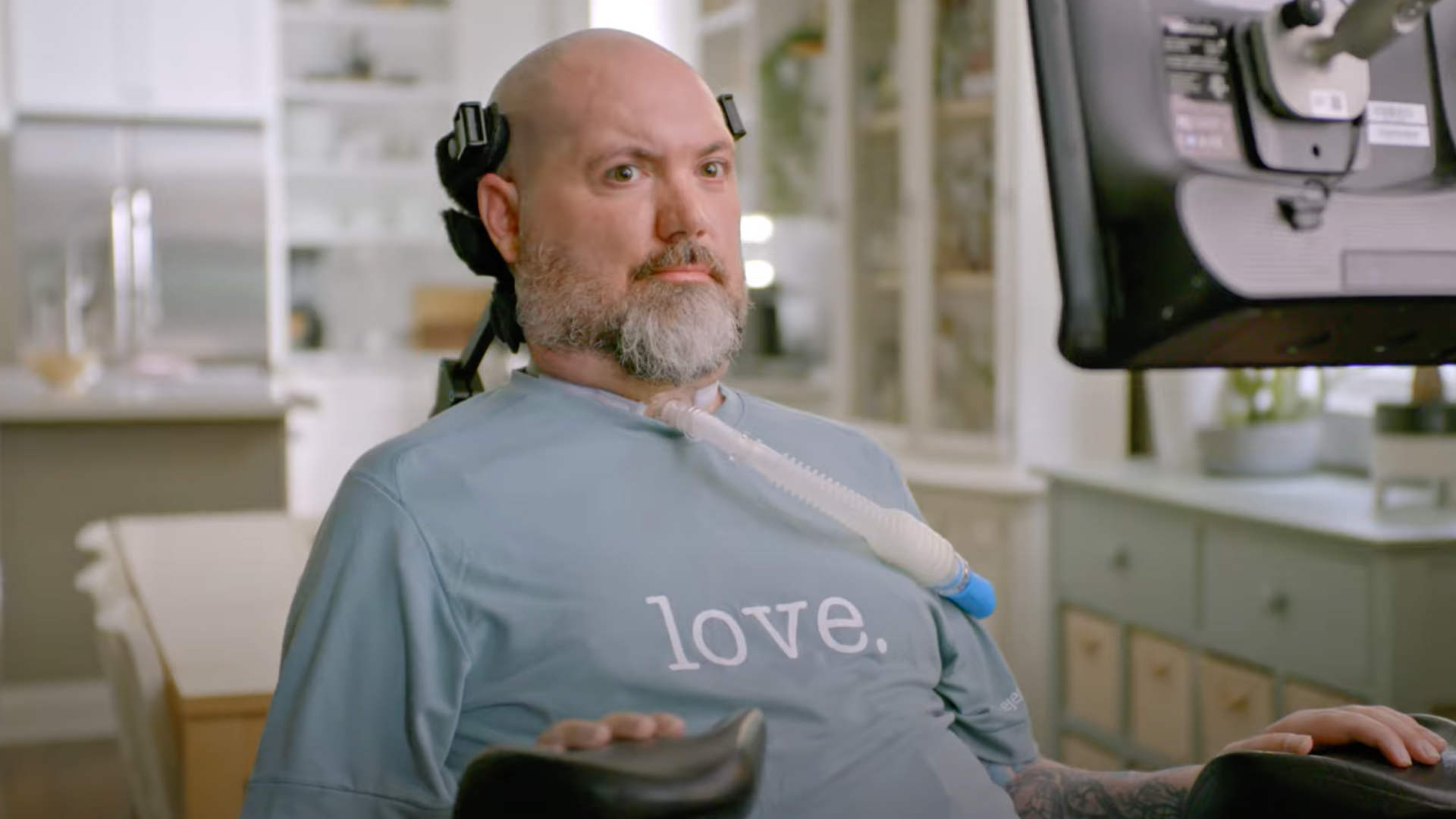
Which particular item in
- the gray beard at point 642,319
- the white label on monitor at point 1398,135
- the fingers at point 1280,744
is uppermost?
the white label on monitor at point 1398,135

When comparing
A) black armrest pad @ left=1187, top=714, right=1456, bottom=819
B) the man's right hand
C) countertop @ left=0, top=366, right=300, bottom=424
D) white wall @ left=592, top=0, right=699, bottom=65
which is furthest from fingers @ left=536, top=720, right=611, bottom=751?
white wall @ left=592, top=0, right=699, bottom=65

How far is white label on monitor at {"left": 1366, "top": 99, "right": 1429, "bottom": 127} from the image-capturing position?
942mm

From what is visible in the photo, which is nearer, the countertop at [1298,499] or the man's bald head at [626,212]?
the man's bald head at [626,212]

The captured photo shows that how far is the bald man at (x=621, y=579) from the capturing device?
0.97 meters

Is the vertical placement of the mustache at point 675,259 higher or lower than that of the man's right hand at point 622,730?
higher

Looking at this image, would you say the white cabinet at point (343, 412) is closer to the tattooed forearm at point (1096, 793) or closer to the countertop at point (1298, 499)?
the countertop at point (1298, 499)

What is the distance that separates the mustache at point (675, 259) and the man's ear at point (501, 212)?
122 mm

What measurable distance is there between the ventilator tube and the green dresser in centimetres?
111

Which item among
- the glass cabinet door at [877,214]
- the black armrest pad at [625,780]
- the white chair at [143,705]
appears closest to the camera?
the black armrest pad at [625,780]

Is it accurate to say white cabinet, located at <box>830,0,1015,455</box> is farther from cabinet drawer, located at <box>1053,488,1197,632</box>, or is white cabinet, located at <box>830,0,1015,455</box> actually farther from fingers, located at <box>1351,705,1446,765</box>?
fingers, located at <box>1351,705,1446,765</box>

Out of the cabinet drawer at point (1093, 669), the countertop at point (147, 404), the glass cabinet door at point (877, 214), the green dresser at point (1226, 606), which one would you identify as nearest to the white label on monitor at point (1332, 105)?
the green dresser at point (1226, 606)

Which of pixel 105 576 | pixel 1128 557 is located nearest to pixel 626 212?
pixel 105 576

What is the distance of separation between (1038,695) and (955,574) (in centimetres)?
210

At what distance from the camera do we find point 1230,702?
233cm
